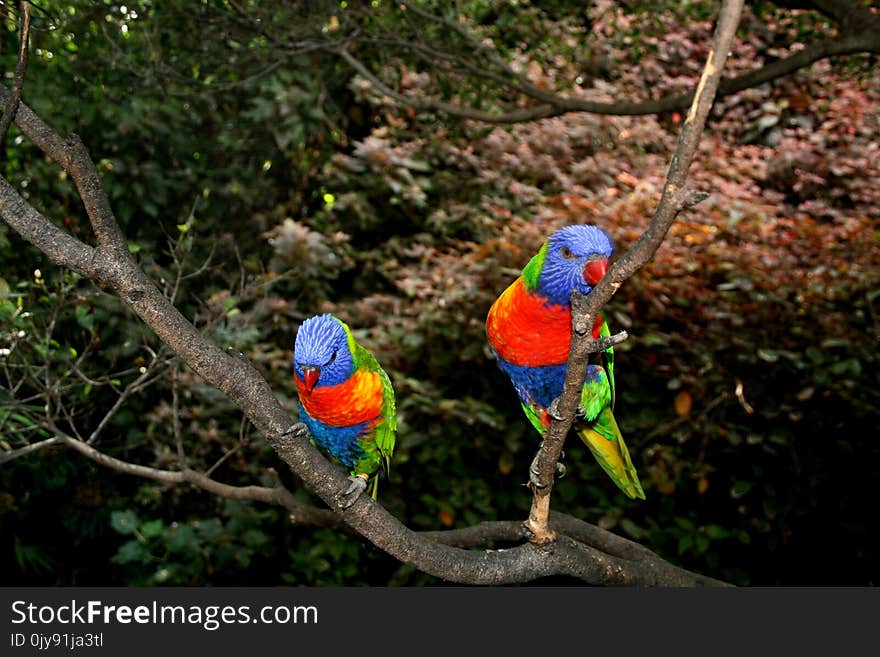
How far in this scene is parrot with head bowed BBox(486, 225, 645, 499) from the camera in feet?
5.06

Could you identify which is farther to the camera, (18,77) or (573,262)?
(573,262)

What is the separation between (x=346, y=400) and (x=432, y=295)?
7.29 ft

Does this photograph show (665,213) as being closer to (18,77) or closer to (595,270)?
(595,270)

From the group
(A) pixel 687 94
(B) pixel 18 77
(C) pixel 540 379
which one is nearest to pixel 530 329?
(C) pixel 540 379

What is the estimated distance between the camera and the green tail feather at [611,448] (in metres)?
2.00

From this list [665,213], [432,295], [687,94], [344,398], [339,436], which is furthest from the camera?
[432,295]

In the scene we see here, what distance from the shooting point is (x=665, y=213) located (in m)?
1.08

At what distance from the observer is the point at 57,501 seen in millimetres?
4023

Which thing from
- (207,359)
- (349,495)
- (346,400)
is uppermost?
(346,400)

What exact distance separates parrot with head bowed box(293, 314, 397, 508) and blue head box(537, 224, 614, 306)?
1.68 feet

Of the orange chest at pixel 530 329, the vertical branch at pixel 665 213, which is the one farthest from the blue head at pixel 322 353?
the vertical branch at pixel 665 213

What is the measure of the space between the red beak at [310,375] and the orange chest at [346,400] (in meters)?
0.02

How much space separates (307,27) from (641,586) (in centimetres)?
266

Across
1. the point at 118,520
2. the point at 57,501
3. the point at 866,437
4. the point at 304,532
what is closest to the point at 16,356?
the point at 118,520
